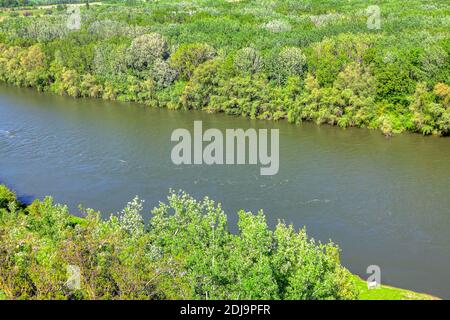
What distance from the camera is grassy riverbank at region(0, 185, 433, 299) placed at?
2197 cm

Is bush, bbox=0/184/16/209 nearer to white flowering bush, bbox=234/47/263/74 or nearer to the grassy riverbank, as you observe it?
the grassy riverbank

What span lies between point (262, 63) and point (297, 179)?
27.4 m

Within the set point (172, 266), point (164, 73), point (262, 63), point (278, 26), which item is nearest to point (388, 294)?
point (172, 266)

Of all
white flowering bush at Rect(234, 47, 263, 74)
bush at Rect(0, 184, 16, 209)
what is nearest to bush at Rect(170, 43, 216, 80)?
white flowering bush at Rect(234, 47, 263, 74)

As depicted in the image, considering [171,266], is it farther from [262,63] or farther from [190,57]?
[190,57]

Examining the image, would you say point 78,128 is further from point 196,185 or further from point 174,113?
point 196,185

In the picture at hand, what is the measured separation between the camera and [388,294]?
31938mm

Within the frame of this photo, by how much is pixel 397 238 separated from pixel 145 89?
4999cm

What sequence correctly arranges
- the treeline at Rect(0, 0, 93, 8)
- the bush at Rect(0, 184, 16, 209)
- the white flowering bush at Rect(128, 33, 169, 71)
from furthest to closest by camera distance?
the treeline at Rect(0, 0, 93, 8) → the white flowering bush at Rect(128, 33, 169, 71) → the bush at Rect(0, 184, 16, 209)

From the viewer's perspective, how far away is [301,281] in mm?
22641

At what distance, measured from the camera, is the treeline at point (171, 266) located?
21953 millimetres

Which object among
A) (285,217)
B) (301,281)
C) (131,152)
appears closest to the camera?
(301,281)

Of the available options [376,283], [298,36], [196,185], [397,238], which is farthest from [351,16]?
[376,283]

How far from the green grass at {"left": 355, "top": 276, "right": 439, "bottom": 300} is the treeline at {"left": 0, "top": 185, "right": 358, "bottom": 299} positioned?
5083 millimetres
